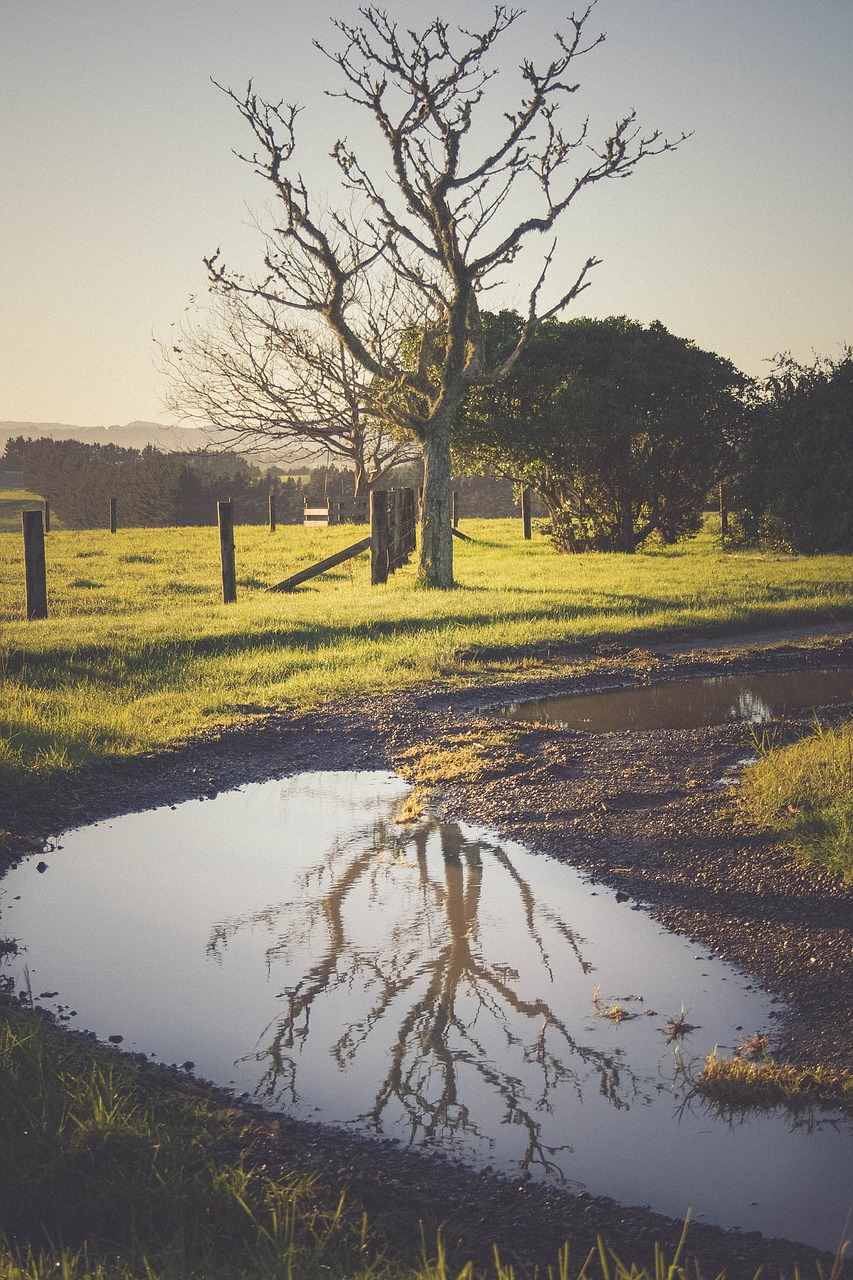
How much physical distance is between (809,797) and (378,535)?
1263 cm

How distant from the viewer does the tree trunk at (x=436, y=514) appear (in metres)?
18.8

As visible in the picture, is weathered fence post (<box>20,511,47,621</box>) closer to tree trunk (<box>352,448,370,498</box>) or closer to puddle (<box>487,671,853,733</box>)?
puddle (<box>487,671,853,733</box>)

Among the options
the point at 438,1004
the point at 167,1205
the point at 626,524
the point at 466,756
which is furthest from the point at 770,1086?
the point at 626,524

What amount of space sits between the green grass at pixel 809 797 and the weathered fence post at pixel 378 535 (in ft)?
35.9

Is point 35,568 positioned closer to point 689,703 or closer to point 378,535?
point 378,535

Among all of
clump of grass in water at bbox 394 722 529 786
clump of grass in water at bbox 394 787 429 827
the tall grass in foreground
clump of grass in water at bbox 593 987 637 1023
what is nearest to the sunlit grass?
clump of grass in water at bbox 593 987 637 1023

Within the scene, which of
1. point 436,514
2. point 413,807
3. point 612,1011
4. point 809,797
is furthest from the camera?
point 436,514

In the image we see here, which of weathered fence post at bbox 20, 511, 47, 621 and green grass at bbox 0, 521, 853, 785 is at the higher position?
weathered fence post at bbox 20, 511, 47, 621

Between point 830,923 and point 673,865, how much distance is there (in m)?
1.00

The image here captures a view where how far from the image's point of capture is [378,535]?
18.5 m

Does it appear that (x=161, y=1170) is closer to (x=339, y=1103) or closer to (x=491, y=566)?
(x=339, y=1103)

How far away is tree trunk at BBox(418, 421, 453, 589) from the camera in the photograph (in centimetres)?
1881

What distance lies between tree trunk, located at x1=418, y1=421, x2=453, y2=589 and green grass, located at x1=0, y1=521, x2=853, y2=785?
73cm

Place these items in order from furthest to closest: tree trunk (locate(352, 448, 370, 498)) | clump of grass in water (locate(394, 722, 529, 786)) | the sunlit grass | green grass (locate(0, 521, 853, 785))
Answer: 1. tree trunk (locate(352, 448, 370, 498))
2. green grass (locate(0, 521, 853, 785))
3. clump of grass in water (locate(394, 722, 529, 786))
4. the sunlit grass
